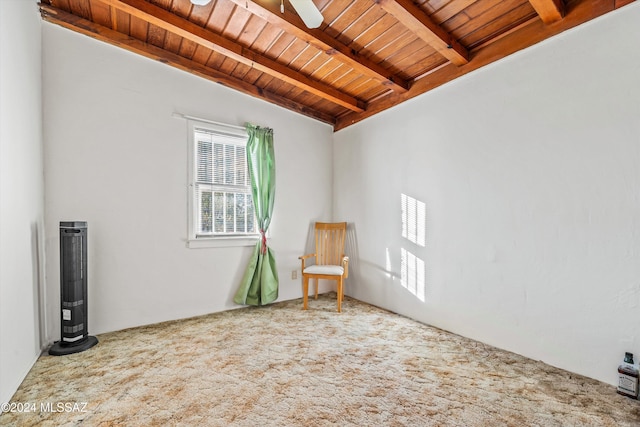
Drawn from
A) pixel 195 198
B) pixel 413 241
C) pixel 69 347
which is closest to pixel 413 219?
pixel 413 241

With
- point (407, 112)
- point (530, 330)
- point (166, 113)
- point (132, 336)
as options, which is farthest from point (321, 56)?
point (132, 336)

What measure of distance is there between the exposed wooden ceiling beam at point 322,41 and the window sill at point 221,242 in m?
2.17

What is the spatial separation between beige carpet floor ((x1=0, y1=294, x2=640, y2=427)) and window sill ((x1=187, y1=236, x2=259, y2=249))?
2.88 ft

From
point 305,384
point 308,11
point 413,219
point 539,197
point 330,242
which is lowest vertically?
point 305,384

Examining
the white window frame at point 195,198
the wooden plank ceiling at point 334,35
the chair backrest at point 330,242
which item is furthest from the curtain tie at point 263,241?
the wooden plank ceiling at point 334,35

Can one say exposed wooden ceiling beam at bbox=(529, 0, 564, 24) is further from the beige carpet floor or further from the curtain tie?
the curtain tie

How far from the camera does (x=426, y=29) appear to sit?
7.18 feet

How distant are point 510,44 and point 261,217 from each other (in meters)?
2.86

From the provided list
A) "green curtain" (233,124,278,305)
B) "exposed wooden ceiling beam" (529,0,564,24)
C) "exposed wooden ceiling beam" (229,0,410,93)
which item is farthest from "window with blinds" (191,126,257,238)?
"exposed wooden ceiling beam" (529,0,564,24)

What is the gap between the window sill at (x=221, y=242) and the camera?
3127 mm

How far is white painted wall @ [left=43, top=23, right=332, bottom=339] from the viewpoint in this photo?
2.51 meters

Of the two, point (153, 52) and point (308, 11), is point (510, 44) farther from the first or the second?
point (153, 52)

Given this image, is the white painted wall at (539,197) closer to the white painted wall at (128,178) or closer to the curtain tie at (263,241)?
the curtain tie at (263,241)

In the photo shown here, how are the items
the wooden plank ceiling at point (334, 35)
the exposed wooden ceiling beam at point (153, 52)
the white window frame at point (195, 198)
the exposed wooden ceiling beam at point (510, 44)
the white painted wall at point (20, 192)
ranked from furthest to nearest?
1. the white window frame at point (195, 198)
2. the exposed wooden ceiling beam at point (153, 52)
3. the wooden plank ceiling at point (334, 35)
4. the exposed wooden ceiling beam at point (510, 44)
5. the white painted wall at point (20, 192)
